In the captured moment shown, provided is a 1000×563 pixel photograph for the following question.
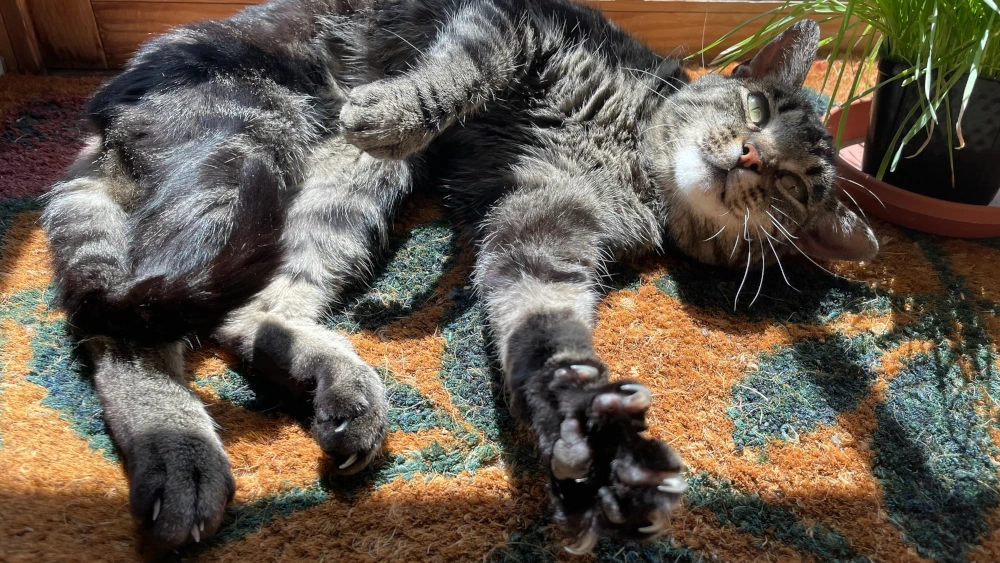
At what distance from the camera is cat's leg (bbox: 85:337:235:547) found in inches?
38.6

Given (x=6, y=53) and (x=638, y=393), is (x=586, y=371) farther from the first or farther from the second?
(x=6, y=53)

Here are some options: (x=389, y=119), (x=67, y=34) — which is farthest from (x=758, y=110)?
(x=67, y=34)

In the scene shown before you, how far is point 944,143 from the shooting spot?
1.80 metres

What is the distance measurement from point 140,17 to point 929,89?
257cm

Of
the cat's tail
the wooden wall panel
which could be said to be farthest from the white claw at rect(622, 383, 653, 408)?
the wooden wall panel

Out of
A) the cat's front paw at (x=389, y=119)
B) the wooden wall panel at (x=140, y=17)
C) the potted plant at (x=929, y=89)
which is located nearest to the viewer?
the cat's front paw at (x=389, y=119)

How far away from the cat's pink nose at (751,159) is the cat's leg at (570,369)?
355 millimetres

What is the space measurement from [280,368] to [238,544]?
381mm

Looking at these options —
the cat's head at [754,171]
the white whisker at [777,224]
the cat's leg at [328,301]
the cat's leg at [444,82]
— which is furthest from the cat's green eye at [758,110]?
the cat's leg at [328,301]

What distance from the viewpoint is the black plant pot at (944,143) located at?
171cm

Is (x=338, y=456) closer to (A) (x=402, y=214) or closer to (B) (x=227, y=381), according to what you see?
(B) (x=227, y=381)

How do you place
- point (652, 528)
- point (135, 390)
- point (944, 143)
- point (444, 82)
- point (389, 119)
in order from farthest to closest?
point (944, 143), point (444, 82), point (389, 119), point (135, 390), point (652, 528)

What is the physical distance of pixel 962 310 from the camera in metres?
1.66

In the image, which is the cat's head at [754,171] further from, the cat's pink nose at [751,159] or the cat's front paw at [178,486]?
the cat's front paw at [178,486]
